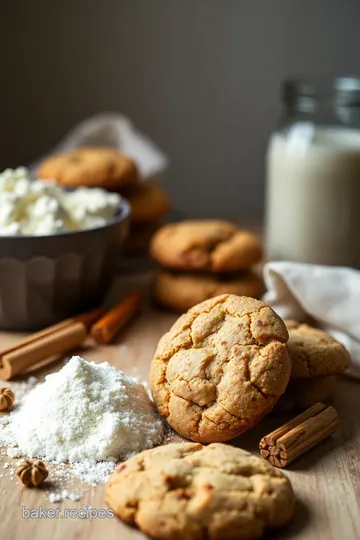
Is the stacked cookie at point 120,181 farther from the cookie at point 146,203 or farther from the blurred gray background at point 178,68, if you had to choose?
the blurred gray background at point 178,68

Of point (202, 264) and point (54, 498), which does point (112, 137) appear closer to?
point (202, 264)

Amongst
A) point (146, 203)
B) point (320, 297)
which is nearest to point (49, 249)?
point (146, 203)

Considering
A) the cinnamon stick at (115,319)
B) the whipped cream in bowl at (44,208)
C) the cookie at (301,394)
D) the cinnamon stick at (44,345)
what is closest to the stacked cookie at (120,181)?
the whipped cream in bowl at (44,208)

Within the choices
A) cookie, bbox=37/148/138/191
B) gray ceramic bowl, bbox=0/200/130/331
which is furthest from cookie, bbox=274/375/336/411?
cookie, bbox=37/148/138/191

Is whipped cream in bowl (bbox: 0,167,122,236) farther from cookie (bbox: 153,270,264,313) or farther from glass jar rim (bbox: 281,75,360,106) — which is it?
glass jar rim (bbox: 281,75,360,106)

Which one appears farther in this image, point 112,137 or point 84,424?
point 112,137

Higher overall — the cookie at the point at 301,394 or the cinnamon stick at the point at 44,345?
the cookie at the point at 301,394
